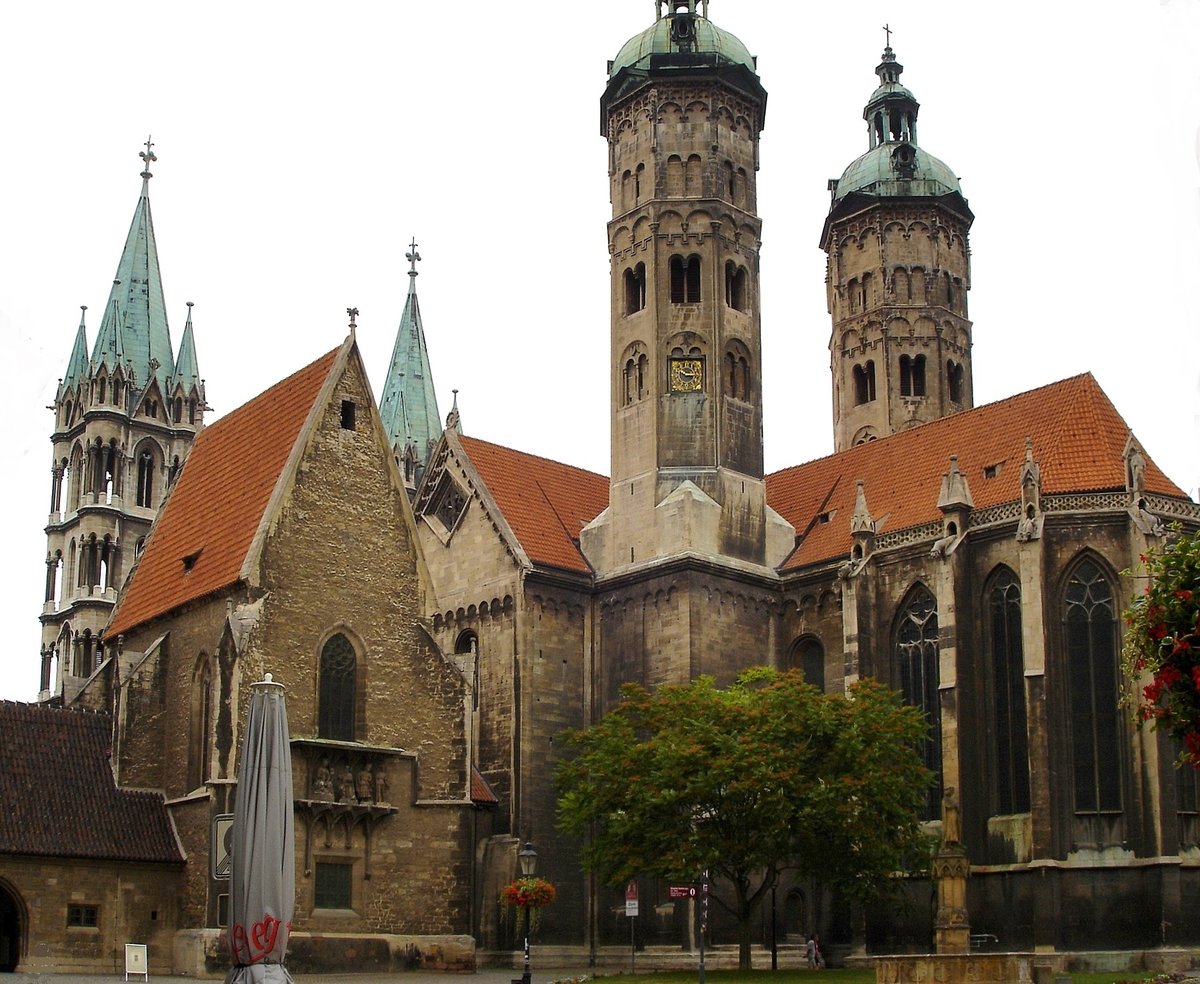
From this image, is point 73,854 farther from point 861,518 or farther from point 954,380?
point 954,380

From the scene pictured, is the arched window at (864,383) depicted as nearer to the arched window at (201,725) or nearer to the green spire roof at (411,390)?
the green spire roof at (411,390)

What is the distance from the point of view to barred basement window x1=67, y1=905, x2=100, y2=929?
128 ft

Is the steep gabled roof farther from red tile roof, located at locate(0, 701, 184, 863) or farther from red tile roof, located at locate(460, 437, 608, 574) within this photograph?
red tile roof, located at locate(0, 701, 184, 863)

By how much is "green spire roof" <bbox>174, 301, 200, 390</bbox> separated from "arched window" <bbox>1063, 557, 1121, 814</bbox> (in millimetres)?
55139

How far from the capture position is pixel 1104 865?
4291 cm

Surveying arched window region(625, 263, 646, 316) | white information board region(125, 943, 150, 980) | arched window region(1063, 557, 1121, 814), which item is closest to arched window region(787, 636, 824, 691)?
arched window region(1063, 557, 1121, 814)

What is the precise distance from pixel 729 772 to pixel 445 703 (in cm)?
838

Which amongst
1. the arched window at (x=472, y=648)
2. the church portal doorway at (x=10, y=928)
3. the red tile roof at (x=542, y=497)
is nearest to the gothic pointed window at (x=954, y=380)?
the red tile roof at (x=542, y=497)

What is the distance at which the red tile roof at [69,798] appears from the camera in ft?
129

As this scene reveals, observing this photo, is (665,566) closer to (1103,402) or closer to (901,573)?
(901,573)

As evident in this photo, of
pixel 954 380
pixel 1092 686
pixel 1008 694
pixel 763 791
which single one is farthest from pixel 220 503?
pixel 954 380

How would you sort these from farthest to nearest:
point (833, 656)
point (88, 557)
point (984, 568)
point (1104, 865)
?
1. point (88, 557)
2. point (833, 656)
3. point (984, 568)
4. point (1104, 865)

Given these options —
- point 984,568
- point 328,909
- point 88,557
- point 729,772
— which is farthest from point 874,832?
point 88,557

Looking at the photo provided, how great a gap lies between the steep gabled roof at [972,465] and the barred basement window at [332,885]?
60.9 feet
